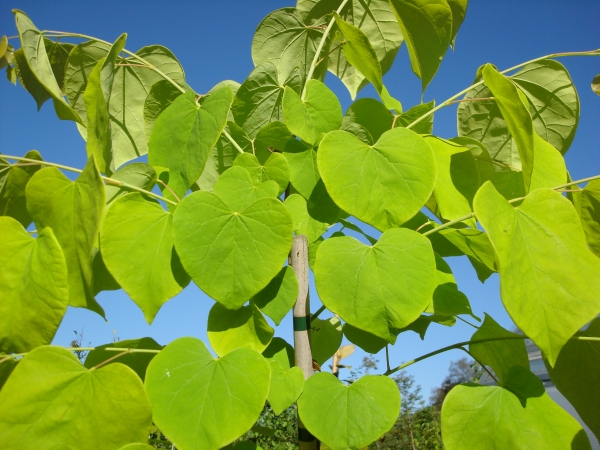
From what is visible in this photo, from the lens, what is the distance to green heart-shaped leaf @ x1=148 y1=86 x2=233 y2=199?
28.6 inches

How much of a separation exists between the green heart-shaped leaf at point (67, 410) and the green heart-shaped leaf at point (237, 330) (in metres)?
0.13

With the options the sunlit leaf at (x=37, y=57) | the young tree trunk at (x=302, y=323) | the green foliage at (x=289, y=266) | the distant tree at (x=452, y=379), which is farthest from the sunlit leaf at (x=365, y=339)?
the distant tree at (x=452, y=379)

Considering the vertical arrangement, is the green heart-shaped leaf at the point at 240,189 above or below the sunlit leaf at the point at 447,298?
above

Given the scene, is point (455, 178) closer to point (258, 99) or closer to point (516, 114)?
point (516, 114)

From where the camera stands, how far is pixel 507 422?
2.23 feet

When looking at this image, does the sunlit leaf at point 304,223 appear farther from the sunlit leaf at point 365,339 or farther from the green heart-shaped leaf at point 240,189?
the sunlit leaf at point 365,339

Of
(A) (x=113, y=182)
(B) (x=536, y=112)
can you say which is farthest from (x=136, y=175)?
(B) (x=536, y=112)

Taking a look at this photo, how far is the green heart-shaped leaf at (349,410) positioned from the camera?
64 cm

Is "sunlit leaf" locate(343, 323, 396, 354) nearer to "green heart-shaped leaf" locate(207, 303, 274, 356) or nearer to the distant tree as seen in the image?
"green heart-shaped leaf" locate(207, 303, 274, 356)

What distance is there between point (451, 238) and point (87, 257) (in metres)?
0.57

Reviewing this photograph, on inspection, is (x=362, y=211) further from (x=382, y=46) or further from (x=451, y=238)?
(x=382, y=46)

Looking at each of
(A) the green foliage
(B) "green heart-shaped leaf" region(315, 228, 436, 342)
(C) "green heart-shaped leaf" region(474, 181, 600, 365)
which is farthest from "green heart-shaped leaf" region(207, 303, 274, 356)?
(C) "green heart-shaped leaf" region(474, 181, 600, 365)

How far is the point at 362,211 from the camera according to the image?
0.69 m

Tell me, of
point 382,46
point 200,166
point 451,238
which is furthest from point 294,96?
point 382,46
